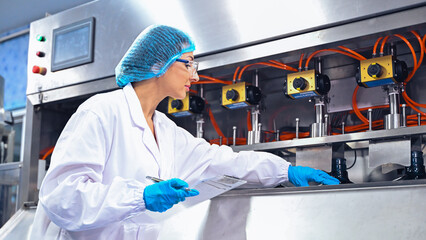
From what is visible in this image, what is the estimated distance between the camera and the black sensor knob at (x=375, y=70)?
1.51 m

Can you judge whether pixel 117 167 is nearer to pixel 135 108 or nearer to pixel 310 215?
pixel 135 108

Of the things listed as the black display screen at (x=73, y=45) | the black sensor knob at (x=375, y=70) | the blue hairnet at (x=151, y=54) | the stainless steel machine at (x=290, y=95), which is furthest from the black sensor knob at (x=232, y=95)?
the black display screen at (x=73, y=45)

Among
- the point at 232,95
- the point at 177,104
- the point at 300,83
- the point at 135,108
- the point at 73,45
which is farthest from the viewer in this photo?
the point at 73,45

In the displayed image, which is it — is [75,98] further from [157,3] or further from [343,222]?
[343,222]

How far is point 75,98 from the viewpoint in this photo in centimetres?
217

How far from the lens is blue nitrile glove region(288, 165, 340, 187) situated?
152 cm

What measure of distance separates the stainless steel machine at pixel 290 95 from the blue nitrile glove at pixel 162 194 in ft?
1.08

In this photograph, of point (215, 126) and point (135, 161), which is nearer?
point (135, 161)

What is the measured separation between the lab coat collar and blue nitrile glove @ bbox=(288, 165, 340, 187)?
496mm

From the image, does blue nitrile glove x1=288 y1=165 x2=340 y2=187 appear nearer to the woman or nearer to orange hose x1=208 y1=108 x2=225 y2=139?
the woman

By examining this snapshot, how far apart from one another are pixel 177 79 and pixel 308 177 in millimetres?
510

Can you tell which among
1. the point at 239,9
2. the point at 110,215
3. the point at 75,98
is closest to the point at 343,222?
the point at 110,215

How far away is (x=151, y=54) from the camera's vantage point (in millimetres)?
1494

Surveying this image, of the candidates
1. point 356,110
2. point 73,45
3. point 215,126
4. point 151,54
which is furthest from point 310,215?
point 73,45
